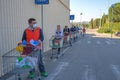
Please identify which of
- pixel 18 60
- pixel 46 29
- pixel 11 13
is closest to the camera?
pixel 18 60

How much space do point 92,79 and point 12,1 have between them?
422 cm

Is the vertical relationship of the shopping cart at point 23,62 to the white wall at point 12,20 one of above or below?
below

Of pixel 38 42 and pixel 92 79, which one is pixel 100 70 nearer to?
pixel 92 79

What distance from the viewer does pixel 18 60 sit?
7.31m

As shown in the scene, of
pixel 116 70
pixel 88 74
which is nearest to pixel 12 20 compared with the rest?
pixel 88 74

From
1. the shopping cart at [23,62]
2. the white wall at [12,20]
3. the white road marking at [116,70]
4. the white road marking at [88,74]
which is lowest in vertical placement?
the white road marking at [116,70]

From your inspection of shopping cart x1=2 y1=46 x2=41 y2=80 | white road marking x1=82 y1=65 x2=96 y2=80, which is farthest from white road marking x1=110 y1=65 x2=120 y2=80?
shopping cart x1=2 y1=46 x2=41 y2=80

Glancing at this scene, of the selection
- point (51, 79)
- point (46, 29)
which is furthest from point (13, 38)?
point (46, 29)

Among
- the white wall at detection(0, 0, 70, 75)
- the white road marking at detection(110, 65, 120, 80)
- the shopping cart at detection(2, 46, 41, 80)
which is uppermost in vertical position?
the white wall at detection(0, 0, 70, 75)

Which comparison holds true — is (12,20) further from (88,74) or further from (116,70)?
(116,70)

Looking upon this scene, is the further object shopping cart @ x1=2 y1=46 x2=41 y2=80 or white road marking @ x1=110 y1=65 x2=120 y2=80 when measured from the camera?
white road marking @ x1=110 y1=65 x2=120 y2=80

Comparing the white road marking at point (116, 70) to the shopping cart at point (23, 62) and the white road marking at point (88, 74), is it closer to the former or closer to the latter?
the white road marking at point (88, 74)

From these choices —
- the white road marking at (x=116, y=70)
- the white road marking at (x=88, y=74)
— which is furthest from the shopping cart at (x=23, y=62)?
the white road marking at (x=116, y=70)

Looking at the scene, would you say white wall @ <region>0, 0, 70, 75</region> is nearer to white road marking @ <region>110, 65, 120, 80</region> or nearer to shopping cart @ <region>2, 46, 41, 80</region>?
shopping cart @ <region>2, 46, 41, 80</region>
